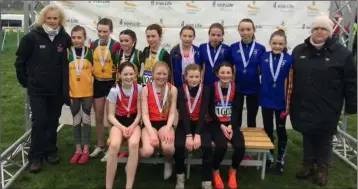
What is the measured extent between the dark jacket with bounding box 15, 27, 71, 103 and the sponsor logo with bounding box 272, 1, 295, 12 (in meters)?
3.35

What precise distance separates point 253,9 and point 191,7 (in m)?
0.99

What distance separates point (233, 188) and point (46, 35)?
2.92 meters

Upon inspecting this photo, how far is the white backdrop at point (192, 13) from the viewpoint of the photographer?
6.09 meters

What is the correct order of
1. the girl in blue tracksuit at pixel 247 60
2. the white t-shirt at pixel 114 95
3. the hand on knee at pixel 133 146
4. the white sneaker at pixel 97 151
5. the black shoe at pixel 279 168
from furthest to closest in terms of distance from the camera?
the white sneaker at pixel 97 151
the black shoe at pixel 279 168
the girl in blue tracksuit at pixel 247 60
the white t-shirt at pixel 114 95
the hand on knee at pixel 133 146

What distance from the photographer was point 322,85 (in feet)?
14.4

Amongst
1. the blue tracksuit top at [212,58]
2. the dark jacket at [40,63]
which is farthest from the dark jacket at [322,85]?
the dark jacket at [40,63]

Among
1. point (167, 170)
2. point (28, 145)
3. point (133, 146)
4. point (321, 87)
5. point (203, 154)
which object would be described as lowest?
point (167, 170)

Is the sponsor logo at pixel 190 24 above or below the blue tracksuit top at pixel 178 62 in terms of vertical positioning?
above

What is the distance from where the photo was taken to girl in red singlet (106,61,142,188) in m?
4.21

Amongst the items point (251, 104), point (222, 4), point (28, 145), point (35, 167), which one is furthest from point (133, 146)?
point (222, 4)

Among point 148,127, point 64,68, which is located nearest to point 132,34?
point 64,68

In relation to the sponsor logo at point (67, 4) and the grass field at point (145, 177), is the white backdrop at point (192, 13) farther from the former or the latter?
the grass field at point (145, 177)

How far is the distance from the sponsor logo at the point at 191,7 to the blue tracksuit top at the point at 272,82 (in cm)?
174

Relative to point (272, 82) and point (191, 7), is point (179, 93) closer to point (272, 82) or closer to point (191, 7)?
point (272, 82)
